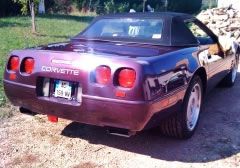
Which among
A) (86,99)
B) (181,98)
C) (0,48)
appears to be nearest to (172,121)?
(181,98)

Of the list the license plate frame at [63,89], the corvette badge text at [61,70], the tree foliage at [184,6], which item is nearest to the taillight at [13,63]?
the corvette badge text at [61,70]

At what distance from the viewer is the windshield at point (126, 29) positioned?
4.34m

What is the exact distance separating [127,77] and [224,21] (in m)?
11.1

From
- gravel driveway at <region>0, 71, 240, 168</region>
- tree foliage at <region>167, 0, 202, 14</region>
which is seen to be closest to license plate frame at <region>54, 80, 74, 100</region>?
gravel driveway at <region>0, 71, 240, 168</region>

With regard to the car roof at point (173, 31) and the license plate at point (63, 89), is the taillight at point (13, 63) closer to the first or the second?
the license plate at point (63, 89)

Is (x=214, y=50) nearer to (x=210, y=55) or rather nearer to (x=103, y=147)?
(x=210, y=55)

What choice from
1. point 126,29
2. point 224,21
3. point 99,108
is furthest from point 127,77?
point 224,21

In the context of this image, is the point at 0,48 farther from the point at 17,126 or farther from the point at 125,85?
the point at 125,85

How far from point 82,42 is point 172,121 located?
1.45 meters

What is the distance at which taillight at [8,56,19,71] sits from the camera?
3814mm

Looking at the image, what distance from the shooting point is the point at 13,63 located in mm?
3852

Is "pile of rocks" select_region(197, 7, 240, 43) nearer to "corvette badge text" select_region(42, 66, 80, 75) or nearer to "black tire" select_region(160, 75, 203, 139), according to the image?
"black tire" select_region(160, 75, 203, 139)

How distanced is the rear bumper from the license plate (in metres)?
0.06

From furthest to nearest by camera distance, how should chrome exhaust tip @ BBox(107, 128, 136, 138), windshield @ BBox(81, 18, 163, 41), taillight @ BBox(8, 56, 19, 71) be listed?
windshield @ BBox(81, 18, 163, 41) < taillight @ BBox(8, 56, 19, 71) < chrome exhaust tip @ BBox(107, 128, 136, 138)
